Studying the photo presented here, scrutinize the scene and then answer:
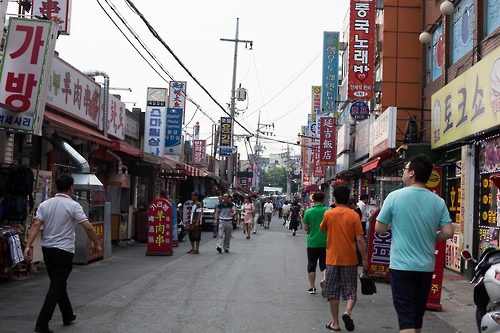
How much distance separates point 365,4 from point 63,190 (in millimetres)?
16831

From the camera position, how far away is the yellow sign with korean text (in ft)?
34.5

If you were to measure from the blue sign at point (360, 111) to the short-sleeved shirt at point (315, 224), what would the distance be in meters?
14.4

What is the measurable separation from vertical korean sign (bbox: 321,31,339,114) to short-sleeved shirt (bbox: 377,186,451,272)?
2838cm

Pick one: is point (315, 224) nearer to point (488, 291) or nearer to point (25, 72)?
point (488, 291)

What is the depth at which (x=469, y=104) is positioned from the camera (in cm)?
1212

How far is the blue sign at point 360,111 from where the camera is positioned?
2352 centimetres

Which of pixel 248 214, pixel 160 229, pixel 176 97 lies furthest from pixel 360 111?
pixel 160 229

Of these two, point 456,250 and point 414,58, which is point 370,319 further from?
point 414,58

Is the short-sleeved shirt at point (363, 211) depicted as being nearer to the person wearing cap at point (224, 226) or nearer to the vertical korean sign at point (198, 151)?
the person wearing cap at point (224, 226)

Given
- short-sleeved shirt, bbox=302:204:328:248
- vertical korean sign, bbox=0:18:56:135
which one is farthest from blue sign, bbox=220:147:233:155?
short-sleeved shirt, bbox=302:204:328:248

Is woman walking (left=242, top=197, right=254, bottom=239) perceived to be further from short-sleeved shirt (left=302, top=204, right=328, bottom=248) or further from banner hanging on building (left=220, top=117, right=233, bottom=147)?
short-sleeved shirt (left=302, top=204, right=328, bottom=248)

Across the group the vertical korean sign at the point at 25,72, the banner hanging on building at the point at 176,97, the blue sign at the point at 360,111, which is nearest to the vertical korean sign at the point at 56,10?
the vertical korean sign at the point at 25,72

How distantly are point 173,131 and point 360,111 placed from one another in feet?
27.6

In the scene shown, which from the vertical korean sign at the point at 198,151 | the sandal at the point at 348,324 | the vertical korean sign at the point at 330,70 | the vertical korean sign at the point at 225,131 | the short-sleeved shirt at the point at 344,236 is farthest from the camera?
the vertical korean sign at the point at 198,151
